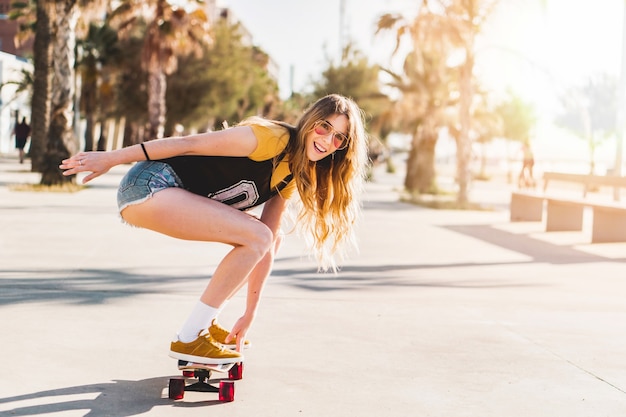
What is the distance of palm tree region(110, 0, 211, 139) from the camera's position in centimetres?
3581

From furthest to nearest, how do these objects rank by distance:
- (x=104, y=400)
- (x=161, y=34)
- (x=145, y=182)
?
(x=161, y=34) < (x=145, y=182) < (x=104, y=400)

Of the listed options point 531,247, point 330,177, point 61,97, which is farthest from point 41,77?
point 330,177

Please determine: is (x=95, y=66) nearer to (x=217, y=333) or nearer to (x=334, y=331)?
(x=334, y=331)

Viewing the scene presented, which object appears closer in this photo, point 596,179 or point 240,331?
point 240,331

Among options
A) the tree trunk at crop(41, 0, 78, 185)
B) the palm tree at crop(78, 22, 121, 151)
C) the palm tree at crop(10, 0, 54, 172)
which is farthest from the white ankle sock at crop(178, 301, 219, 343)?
the palm tree at crop(78, 22, 121, 151)

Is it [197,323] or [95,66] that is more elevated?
[95,66]

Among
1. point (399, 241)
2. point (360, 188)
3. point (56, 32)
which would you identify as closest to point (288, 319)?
point (360, 188)

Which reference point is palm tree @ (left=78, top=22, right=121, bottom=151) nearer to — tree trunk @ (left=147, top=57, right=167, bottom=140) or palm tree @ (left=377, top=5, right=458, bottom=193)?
tree trunk @ (left=147, top=57, right=167, bottom=140)

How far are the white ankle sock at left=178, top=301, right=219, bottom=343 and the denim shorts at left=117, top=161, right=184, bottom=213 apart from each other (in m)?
0.55

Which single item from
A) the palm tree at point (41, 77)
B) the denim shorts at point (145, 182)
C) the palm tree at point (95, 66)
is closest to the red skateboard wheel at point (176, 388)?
the denim shorts at point (145, 182)

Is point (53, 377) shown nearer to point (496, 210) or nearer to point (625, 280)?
Result: point (625, 280)

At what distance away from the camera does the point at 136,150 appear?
4398 millimetres

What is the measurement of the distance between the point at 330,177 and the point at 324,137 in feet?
0.90

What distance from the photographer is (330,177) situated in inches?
188
